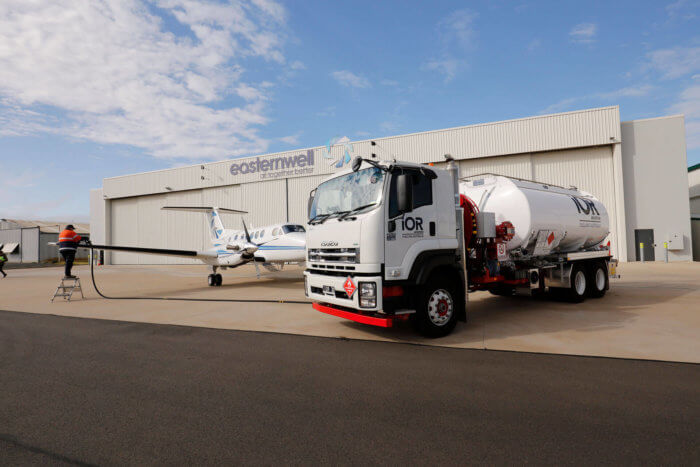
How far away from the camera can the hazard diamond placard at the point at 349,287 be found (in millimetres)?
5961

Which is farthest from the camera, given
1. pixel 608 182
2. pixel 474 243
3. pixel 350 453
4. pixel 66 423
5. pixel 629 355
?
pixel 608 182

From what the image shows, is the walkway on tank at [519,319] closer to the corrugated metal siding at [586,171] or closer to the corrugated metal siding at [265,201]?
the corrugated metal siding at [586,171]

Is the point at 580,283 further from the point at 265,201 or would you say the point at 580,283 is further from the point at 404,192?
the point at 265,201

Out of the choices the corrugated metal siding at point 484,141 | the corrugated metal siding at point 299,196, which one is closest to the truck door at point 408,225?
the corrugated metal siding at point 484,141

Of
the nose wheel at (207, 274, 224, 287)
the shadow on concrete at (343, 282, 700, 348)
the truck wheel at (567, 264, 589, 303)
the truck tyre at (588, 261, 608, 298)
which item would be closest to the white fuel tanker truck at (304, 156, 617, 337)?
the shadow on concrete at (343, 282, 700, 348)

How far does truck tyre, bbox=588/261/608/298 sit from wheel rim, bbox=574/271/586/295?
373 millimetres

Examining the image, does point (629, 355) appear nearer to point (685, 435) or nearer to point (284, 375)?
point (685, 435)

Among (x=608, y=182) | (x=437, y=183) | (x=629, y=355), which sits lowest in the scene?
(x=629, y=355)

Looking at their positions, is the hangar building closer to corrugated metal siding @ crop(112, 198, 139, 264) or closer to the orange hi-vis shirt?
corrugated metal siding @ crop(112, 198, 139, 264)

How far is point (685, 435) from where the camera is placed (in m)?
3.05

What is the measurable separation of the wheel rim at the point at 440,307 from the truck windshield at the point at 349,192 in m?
1.96

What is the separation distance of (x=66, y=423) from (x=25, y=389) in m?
1.45

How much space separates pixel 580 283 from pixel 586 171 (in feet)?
58.0

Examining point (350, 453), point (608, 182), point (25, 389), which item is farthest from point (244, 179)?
point (350, 453)
